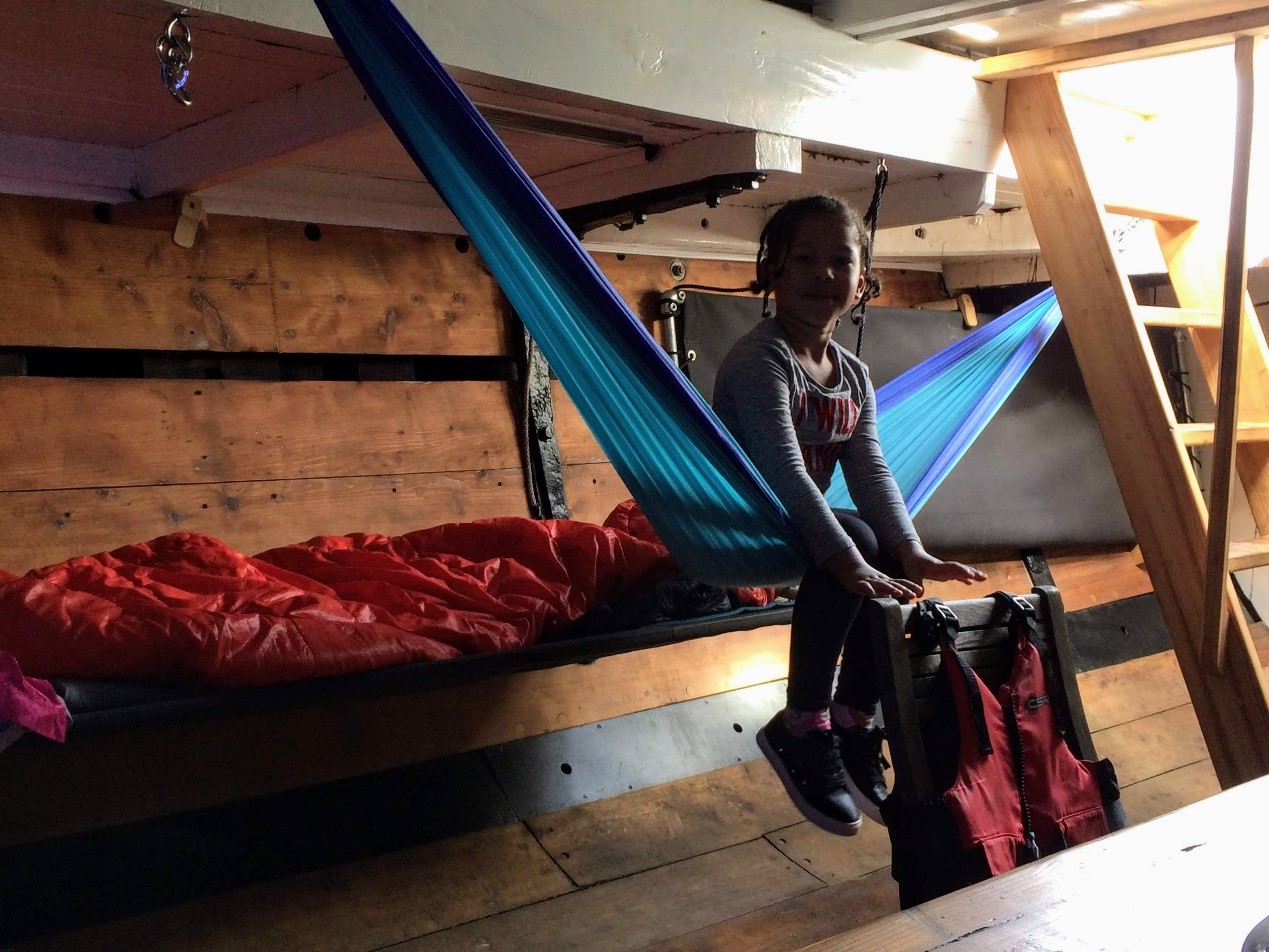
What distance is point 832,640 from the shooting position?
4.73 ft

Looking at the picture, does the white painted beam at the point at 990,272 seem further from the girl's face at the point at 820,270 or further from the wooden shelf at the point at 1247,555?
the girl's face at the point at 820,270

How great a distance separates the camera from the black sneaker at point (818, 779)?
1.45 metres

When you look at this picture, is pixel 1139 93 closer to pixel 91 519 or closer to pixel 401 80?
pixel 401 80

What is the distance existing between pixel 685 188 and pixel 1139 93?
39.2 inches

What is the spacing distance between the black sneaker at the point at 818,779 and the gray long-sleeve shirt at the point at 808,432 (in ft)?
0.84

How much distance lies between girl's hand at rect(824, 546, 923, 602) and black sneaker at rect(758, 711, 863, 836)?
0.76 feet

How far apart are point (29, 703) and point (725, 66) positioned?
1.19m

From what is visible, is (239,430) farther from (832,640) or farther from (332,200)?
(832,640)

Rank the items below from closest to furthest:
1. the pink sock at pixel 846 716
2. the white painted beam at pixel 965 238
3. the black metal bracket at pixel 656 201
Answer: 1. the pink sock at pixel 846 716
2. the black metal bracket at pixel 656 201
3. the white painted beam at pixel 965 238

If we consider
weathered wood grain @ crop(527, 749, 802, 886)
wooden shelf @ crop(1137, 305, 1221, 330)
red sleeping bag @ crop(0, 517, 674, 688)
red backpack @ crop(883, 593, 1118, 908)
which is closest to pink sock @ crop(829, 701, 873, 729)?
red backpack @ crop(883, 593, 1118, 908)

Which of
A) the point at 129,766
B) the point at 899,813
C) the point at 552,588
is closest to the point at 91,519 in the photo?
the point at 129,766

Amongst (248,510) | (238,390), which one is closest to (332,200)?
(238,390)

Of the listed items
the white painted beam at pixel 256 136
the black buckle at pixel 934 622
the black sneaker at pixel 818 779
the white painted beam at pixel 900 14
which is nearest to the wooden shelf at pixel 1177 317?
the white painted beam at pixel 900 14

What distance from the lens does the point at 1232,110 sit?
2.24 meters
